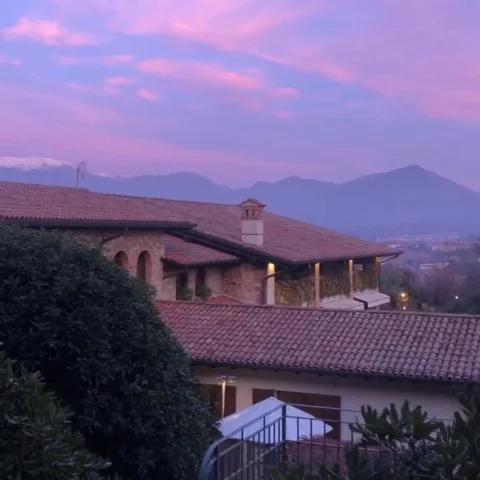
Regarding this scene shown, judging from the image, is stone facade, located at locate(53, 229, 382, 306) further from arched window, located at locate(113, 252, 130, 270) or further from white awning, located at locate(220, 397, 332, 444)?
white awning, located at locate(220, 397, 332, 444)

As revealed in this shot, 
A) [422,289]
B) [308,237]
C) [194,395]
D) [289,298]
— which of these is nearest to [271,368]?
[194,395]

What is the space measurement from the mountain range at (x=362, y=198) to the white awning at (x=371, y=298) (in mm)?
77390

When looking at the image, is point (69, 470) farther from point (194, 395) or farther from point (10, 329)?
point (194, 395)

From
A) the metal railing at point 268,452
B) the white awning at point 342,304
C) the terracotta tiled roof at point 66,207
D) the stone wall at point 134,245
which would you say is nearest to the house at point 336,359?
the metal railing at point 268,452

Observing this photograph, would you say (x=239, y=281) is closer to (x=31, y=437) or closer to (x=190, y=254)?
(x=190, y=254)

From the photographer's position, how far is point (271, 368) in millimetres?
14211

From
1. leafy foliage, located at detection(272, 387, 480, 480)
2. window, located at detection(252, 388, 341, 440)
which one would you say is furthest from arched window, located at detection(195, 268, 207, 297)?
leafy foliage, located at detection(272, 387, 480, 480)

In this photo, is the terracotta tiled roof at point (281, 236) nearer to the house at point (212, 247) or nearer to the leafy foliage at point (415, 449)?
the house at point (212, 247)

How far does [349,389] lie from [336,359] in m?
0.65

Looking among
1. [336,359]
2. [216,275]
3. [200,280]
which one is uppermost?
[216,275]

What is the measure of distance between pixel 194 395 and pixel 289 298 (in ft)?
59.2

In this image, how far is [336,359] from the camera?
14.0 metres

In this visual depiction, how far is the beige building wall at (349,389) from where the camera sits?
13.5 m

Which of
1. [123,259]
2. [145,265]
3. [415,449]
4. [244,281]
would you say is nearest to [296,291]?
[244,281]
